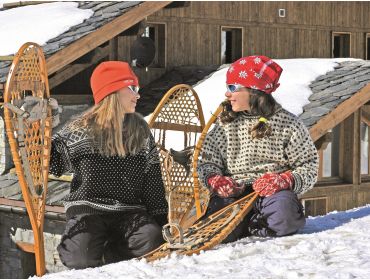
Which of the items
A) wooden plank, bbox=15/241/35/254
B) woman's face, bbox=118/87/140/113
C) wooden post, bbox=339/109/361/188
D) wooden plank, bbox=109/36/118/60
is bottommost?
wooden plank, bbox=15/241/35/254

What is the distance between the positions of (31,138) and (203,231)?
1.14 m

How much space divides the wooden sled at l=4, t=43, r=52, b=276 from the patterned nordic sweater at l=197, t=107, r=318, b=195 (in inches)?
43.5

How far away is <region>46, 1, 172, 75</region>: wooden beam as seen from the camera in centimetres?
1116

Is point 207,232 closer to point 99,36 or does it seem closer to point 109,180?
point 109,180

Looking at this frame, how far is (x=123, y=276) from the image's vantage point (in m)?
4.41

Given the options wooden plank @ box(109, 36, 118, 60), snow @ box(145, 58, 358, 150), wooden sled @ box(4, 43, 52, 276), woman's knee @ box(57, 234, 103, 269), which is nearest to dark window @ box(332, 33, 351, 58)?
snow @ box(145, 58, 358, 150)

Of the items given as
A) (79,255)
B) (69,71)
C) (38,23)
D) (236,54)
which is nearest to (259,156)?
(79,255)

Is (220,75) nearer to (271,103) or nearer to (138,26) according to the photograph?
(138,26)

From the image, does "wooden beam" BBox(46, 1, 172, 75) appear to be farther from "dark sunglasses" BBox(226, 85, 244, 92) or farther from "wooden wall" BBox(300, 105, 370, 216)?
"dark sunglasses" BBox(226, 85, 244, 92)

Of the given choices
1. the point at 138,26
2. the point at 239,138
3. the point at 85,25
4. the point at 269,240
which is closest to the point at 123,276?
the point at 269,240

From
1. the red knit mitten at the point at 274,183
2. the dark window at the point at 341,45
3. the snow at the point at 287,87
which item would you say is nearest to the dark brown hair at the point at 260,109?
the red knit mitten at the point at 274,183

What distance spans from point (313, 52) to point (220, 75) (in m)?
3.67

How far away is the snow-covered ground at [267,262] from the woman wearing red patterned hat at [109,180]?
346 mm

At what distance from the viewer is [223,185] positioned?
5.61 meters
